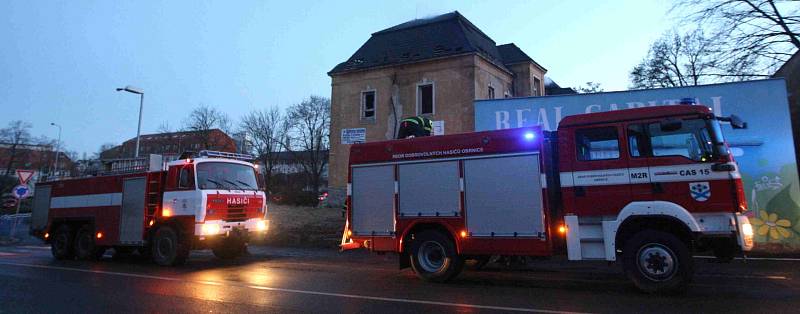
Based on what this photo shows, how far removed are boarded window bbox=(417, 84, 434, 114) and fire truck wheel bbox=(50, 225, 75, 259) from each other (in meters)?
19.6

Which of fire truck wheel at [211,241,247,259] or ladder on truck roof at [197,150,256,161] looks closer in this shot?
ladder on truck roof at [197,150,256,161]

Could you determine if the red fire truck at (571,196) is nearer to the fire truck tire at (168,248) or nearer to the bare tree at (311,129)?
the fire truck tire at (168,248)

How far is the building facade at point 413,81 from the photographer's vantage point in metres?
28.5

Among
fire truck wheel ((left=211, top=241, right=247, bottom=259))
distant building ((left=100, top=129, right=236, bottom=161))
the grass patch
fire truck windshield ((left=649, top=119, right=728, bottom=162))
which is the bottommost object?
fire truck wheel ((left=211, top=241, right=247, bottom=259))

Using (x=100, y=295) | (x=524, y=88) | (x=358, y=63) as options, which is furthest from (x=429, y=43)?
(x=100, y=295)

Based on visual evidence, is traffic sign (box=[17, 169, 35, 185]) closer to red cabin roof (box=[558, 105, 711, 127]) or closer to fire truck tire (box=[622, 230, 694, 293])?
red cabin roof (box=[558, 105, 711, 127])

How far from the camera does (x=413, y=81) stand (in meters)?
29.9

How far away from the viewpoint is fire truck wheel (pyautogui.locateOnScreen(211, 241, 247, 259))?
13.0 metres

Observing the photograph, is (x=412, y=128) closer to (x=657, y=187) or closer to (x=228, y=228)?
(x=228, y=228)

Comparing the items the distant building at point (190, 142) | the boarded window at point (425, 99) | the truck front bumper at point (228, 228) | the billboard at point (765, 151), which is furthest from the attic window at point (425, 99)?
the distant building at point (190, 142)

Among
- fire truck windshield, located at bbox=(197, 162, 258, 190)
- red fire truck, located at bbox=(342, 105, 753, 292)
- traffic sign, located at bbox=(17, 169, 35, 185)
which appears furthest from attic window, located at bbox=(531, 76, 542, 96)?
traffic sign, located at bbox=(17, 169, 35, 185)

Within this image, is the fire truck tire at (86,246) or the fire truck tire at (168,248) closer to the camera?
the fire truck tire at (168,248)

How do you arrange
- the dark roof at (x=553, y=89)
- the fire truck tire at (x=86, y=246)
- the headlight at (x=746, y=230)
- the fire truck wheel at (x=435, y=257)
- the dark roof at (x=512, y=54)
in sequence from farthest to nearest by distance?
the dark roof at (x=553, y=89), the dark roof at (x=512, y=54), the fire truck tire at (x=86, y=246), the fire truck wheel at (x=435, y=257), the headlight at (x=746, y=230)

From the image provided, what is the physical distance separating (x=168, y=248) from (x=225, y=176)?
7.25ft
